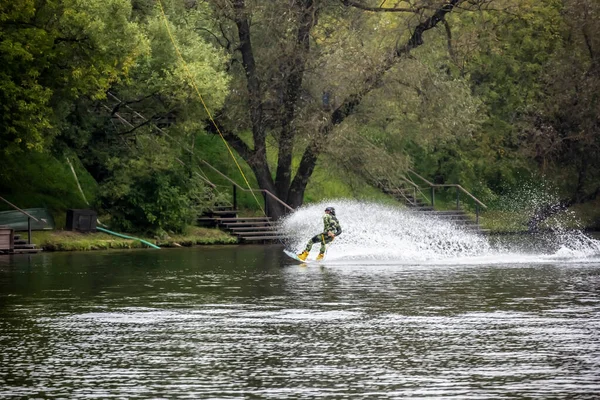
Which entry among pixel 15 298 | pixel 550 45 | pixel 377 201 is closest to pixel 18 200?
pixel 377 201

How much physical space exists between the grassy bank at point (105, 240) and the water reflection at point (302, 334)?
11978mm

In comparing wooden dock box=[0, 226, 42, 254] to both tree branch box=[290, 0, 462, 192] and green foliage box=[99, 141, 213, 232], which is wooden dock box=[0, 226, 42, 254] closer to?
green foliage box=[99, 141, 213, 232]

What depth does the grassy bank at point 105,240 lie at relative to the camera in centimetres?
4325

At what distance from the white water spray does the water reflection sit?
231 inches

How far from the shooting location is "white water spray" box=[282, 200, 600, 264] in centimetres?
3717

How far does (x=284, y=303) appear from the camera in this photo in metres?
23.0

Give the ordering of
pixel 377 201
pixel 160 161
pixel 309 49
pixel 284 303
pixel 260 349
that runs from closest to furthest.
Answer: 1. pixel 260 349
2. pixel 284 303
3. pixel 160 161
4. pixel 309 49
5. pixel 377 201

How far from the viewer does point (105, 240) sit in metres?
44.9

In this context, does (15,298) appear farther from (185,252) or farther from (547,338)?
(185,252)

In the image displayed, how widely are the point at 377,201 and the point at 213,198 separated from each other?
422 inches

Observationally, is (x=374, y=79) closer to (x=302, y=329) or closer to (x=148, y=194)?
(x=148, y=194)

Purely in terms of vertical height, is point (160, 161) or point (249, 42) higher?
point (249, 42)

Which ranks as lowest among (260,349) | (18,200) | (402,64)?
(260,349)

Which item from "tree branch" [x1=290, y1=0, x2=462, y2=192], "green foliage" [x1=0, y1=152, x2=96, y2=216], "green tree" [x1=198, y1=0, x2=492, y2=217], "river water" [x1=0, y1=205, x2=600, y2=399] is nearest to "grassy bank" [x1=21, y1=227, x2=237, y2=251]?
"green foliage" [x1=0, y1=152, x2=96, y2=216]
